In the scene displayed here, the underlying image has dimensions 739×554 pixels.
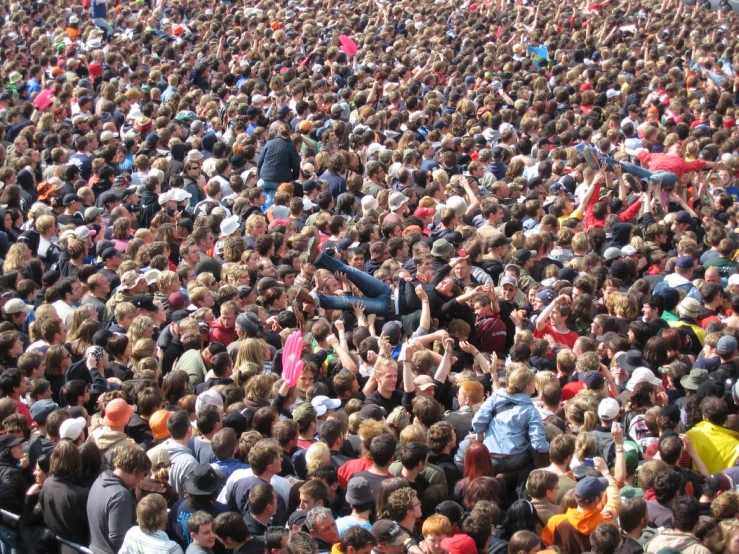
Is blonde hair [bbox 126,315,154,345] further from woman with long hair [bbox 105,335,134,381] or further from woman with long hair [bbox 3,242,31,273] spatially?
woman with long hair [bbox 3,242,31,273]

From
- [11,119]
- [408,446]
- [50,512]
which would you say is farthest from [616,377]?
[11,119]

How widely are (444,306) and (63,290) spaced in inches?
140

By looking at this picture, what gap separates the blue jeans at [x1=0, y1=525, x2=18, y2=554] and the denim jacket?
324 centimetres

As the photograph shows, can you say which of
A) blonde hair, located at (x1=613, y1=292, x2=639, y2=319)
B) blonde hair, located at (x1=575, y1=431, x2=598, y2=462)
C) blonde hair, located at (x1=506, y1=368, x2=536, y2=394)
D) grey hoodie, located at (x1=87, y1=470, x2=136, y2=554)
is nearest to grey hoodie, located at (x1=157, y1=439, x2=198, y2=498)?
grey hoodie, located at (x1=87, y1=470, x2=136, y2=554)

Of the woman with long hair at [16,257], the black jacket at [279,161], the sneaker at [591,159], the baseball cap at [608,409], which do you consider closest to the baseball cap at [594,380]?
the baseball cap at [608,409]

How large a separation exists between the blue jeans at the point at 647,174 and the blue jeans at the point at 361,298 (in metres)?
4.74

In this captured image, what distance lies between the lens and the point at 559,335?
9883 mm

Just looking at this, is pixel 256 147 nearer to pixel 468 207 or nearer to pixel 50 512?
pixel 468 207

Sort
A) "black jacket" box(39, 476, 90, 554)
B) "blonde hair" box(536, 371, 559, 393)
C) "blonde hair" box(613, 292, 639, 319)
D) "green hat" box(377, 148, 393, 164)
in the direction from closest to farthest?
1. "black jacket" box(39, 476, 90, 554)
2. "blonde hair" box(536, 371, 559, 393)
3. "blonde hair" box(613, 292, 639, 319)
4. "green hat" box(377, 148, 393, 164)

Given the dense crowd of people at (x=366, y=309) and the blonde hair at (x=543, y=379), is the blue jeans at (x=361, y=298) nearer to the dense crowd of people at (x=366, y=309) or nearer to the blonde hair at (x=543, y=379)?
the dense crowd of people at (x=366, y=309)

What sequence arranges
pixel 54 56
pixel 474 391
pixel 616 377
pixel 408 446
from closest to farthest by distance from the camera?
pixel 408 446 < pixel 474 391 < pixel 616 377 < pixel 54 56

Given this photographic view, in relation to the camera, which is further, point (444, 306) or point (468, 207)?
point (468, 207)

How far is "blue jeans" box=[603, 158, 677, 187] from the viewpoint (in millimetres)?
13578

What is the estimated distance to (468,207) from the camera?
1343cm
